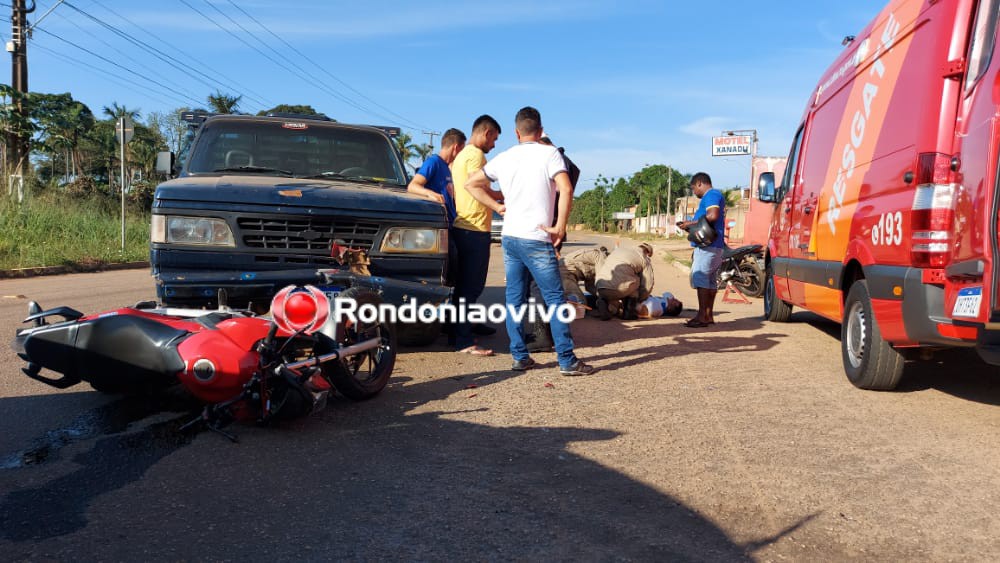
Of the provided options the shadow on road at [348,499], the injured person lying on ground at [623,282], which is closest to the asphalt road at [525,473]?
the shadow on road at [348,499]

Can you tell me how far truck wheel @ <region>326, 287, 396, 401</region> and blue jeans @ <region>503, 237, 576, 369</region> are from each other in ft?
3.98

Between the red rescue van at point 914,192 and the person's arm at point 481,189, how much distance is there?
2.58 m

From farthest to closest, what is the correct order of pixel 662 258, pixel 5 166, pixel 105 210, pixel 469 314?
pixel 662 258
pixel 105 210
pixel 5 166
pixel 469 314

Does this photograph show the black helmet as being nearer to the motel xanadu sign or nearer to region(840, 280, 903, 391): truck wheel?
region(840, 280, 903, 391): truck wheel

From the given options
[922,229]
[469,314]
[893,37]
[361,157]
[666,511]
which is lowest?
[666,511]

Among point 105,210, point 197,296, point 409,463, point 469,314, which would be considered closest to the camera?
point 409,463

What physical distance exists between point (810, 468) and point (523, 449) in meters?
1.35

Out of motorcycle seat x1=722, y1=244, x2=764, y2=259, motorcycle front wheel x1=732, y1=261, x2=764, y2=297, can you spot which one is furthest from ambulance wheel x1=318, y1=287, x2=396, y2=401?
motorcycle front wheel x1=732, y1=261, x2=764, y2=297

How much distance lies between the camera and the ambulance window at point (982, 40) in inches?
161

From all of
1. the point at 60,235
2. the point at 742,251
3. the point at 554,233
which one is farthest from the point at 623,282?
the point at 60,235

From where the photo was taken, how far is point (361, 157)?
22.5ft

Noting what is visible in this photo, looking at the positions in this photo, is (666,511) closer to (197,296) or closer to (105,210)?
(197,296)

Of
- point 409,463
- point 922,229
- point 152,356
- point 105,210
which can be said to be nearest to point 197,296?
point 152,356

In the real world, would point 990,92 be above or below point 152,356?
above
